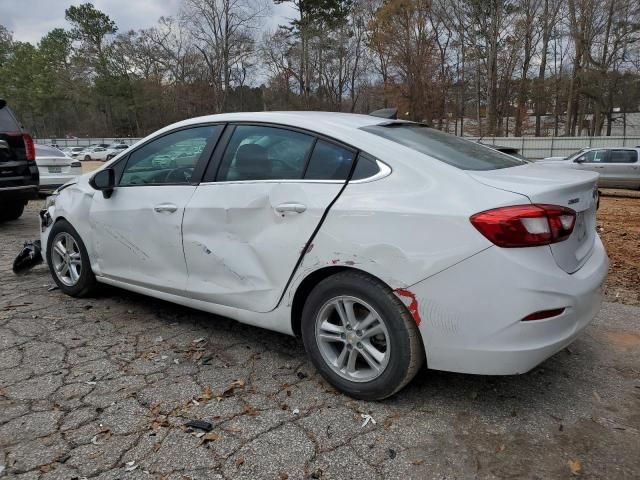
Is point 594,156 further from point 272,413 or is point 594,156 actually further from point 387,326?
point 272,413

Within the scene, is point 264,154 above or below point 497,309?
above

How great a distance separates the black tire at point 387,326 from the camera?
2424mm

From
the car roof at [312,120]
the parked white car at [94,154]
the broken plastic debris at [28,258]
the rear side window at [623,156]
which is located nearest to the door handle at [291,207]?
the car roof at [312,120]

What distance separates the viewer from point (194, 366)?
309 centimetres

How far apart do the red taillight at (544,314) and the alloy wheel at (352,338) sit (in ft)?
2.13

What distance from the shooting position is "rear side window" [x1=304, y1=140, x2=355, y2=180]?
106 inches

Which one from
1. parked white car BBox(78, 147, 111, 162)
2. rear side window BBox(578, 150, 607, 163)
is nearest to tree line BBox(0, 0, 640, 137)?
parked white car BBox(78, 147, 111, 162)

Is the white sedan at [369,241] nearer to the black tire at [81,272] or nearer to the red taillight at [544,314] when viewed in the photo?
the red taillight at [544,314]

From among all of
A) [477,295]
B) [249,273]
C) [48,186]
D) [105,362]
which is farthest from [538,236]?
[48,186]

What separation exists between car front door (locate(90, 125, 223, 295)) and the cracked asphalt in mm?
472

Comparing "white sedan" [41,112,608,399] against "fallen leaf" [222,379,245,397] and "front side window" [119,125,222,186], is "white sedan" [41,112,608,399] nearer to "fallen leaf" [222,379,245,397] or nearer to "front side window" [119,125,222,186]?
"front side window" [119,125,222,186]

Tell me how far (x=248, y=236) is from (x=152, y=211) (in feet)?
2.95

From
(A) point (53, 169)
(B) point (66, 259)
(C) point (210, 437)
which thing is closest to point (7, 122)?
(A) point (53, 169)

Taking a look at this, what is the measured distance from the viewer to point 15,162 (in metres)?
7.04
